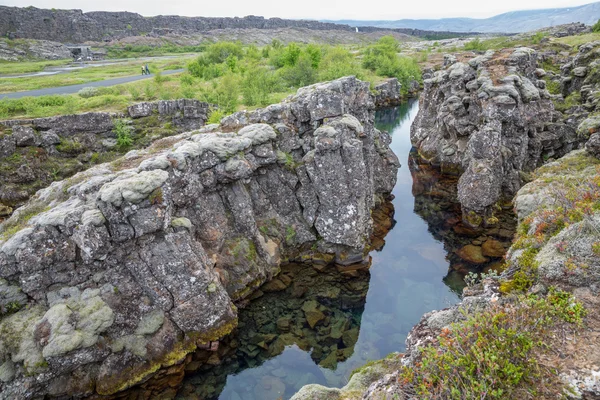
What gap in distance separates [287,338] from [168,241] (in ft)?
30.0

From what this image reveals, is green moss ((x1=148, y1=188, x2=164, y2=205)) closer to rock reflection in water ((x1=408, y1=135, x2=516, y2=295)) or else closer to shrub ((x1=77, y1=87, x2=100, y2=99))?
rock reflection in water ((x1=408, y1=135, x2=516, y2=295))

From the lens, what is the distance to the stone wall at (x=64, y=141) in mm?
31453

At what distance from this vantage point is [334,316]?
23375 mm

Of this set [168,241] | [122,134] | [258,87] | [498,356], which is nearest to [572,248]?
[498,356]

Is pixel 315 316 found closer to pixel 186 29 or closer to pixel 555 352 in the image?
pixel 555 352

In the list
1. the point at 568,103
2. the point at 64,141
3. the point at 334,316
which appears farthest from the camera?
the point at 568,103

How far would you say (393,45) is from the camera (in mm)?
110125

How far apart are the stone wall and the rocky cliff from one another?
8939 centimetres

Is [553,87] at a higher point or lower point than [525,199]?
higher

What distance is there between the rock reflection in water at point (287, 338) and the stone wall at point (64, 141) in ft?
74.3

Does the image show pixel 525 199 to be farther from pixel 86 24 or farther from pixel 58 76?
pixel 86 24

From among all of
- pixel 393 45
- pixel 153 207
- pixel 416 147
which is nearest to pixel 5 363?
pixel 153 207

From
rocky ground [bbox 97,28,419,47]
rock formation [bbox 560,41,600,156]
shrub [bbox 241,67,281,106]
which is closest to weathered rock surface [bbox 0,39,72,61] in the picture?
rocky ground [bbox 97,28,419,47]

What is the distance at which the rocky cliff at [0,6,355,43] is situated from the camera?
9806 centimetres
